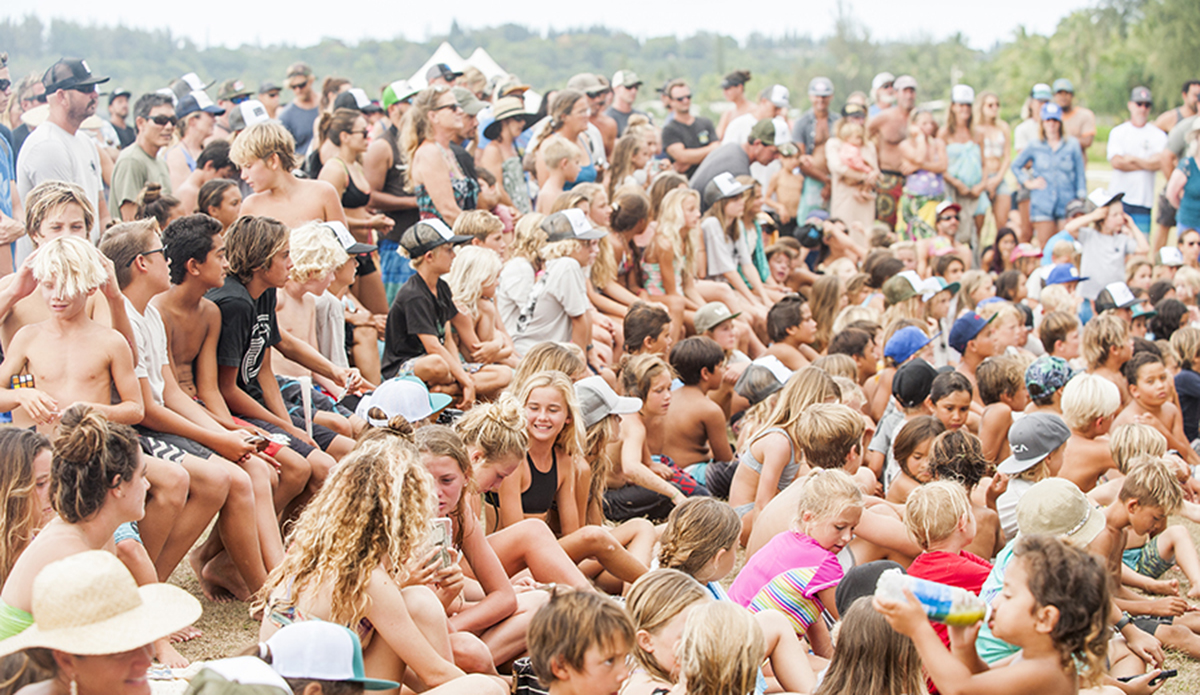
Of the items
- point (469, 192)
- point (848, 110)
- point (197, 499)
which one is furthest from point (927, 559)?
point (848, 110)

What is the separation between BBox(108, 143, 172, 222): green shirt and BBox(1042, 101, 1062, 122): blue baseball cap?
10.5 metres

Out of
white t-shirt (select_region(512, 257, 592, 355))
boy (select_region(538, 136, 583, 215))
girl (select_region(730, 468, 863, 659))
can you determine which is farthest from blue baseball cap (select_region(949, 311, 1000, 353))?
girl (select_region(730, 468, 863, 659))

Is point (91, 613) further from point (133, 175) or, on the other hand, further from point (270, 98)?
point (270, 98)

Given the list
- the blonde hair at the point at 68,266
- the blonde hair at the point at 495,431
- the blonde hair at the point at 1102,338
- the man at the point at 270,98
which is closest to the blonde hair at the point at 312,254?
the blonde hair at the point at 68,266

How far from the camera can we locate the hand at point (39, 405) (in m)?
4.12

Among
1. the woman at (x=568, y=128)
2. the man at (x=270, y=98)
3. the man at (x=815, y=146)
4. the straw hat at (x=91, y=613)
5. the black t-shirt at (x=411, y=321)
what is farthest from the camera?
the man at (x=815, y=146)

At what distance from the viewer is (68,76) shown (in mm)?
6336

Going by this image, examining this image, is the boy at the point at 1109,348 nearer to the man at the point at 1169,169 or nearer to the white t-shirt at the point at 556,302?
the white t-shirt at the point at 556,302

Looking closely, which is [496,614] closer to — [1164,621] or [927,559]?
[927,559]

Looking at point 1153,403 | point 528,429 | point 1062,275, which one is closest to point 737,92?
point 1062,275

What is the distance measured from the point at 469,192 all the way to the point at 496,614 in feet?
16.0

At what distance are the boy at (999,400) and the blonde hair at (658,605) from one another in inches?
136

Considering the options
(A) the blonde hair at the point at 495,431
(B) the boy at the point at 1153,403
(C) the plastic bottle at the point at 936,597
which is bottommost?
(B) the boy at the point at 1153,403

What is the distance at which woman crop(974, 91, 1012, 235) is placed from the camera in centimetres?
1365
